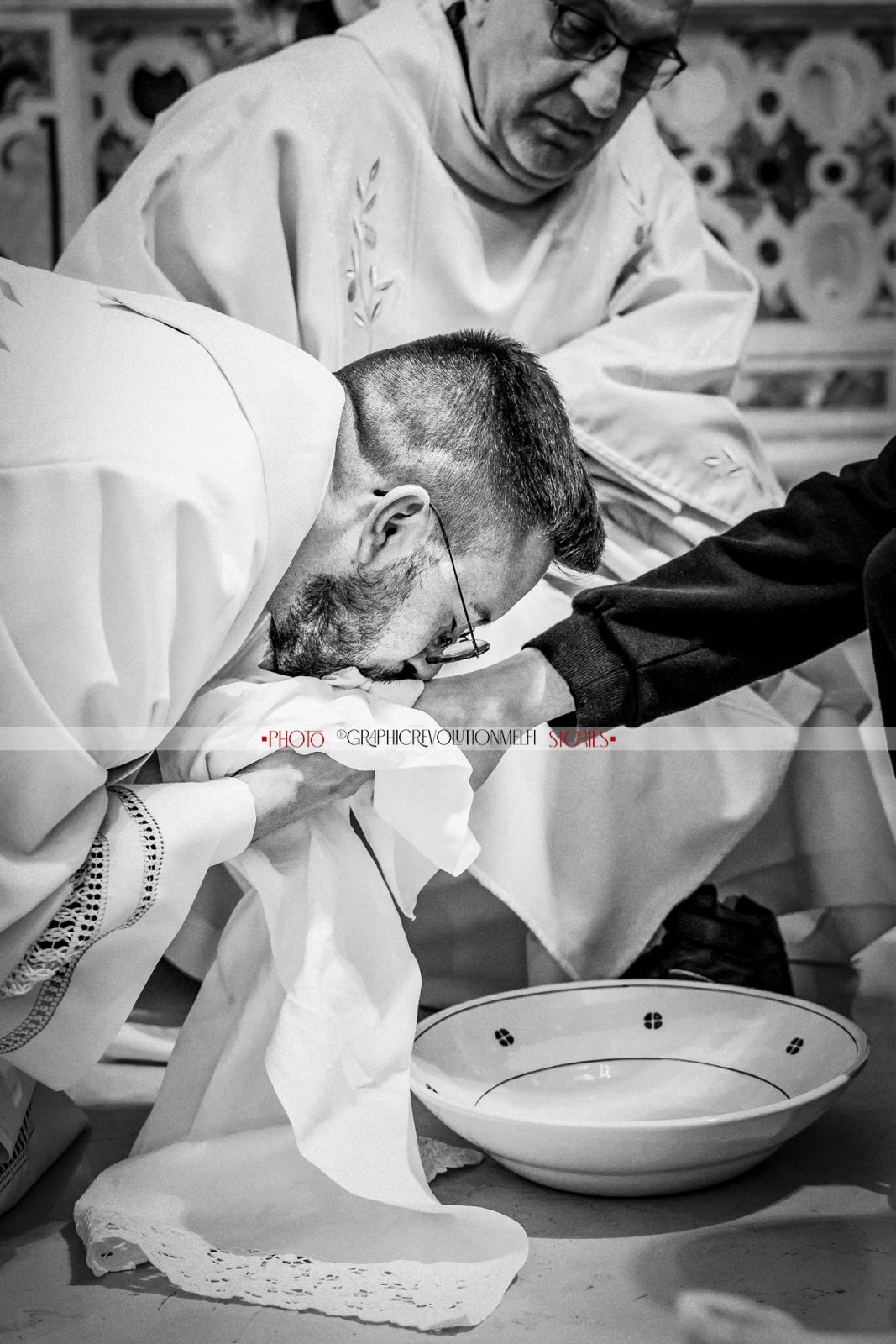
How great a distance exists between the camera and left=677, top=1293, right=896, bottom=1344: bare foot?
1.02 meters

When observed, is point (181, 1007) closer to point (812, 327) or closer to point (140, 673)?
point (140, 673)

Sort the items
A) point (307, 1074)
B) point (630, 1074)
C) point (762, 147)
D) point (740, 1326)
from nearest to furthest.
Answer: point (740, 1326) → point (307, 1074) → point (630, 1074) → point (762, 147)

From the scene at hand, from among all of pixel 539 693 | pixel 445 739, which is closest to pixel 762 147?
pixel 539 693

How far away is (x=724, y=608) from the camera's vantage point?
1.41 metres

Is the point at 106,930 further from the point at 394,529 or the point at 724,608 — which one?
the point at 724,608

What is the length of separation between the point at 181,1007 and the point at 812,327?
3.39 ft

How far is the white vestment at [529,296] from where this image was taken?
1.48 m

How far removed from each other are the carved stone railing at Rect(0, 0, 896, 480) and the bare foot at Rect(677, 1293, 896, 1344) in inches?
37.4

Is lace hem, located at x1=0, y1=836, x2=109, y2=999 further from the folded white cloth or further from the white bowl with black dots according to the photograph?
the white bowl with black dots

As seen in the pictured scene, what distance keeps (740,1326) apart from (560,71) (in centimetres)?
119

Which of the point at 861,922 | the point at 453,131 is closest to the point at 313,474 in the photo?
the point at 453,131

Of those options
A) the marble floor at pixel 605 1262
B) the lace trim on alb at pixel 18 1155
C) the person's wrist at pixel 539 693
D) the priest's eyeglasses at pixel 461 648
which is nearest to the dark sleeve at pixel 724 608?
the person's wrist at pixel 539 693

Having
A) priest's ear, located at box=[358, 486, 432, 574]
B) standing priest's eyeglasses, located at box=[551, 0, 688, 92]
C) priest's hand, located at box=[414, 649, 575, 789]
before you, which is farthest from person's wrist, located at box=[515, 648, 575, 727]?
standing priest's eyeglasses, located at box=[551, 0, 688, 92]

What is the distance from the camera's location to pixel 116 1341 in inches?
40.5
